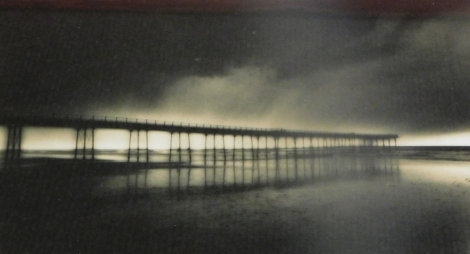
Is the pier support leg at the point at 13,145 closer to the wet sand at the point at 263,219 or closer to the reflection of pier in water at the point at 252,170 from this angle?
the wet sand at the point at 263,219

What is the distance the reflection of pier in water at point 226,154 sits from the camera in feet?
4.40

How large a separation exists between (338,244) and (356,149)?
424mm

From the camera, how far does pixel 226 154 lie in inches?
56.2

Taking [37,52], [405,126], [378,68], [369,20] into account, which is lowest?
[405,126]

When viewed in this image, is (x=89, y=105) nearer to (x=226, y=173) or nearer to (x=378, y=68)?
(x=226, y=173)

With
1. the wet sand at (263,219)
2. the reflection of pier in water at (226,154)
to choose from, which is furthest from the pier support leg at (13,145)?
the wet sand at (263,219)

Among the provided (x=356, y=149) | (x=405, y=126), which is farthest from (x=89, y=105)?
(x=405, y=126)

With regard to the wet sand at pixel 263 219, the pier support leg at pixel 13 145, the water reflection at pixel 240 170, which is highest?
the pier support leg at pixel 13 145

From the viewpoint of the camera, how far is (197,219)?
4.28 feet

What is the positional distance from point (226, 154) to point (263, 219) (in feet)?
→ 1.12

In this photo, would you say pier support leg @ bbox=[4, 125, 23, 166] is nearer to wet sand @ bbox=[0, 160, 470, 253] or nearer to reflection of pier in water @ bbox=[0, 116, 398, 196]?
reflection of pier in water @ bbox=[0, 116, 398, 196]

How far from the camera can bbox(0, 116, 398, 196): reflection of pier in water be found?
4.40 ft

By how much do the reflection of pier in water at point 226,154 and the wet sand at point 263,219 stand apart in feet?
0.23

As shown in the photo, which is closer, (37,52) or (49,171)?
(49,171)
